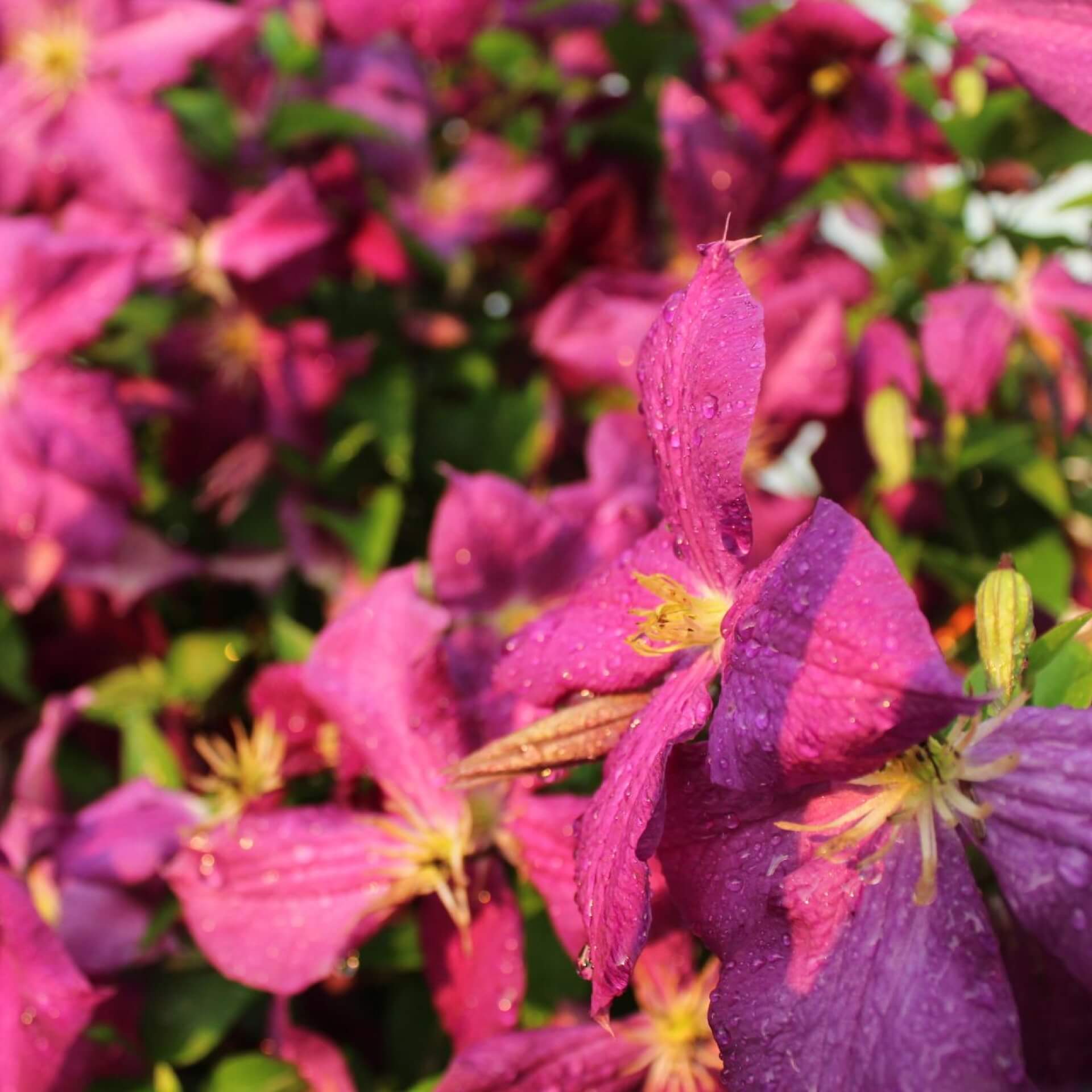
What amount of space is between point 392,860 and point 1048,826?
9.6 inches

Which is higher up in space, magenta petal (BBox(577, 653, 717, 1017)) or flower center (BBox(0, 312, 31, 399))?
magenta petal (BBox(577, 653, 717, 1017))

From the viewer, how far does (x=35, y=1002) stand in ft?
1.55

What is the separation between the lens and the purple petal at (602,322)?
71cm

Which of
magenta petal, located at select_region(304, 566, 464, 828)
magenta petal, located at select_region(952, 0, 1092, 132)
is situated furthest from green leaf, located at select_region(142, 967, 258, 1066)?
magenta petal, located at select_region(952, 0, 1092, 132)

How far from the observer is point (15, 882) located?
46cm

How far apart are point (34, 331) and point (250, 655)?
0.22 m

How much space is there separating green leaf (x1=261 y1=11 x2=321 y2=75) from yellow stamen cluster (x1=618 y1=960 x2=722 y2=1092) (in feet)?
2.14

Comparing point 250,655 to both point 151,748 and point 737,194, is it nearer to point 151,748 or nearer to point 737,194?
point 151,748

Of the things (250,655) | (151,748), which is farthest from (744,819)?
(250,655)

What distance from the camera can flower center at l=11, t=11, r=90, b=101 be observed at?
0.82 m

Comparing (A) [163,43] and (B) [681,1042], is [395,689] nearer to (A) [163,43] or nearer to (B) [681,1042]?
(B) [681,1042]

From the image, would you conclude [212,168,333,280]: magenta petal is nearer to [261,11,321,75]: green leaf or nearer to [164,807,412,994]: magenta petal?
[261,11,321,75]: green leaf

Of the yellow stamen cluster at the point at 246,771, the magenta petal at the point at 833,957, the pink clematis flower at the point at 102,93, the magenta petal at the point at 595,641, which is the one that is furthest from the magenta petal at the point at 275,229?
the magenta petal at the point at 833,957

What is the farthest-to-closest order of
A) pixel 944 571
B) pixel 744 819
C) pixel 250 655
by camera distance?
pixel 250 655 → pixel 944 571 → pixel 744 819
